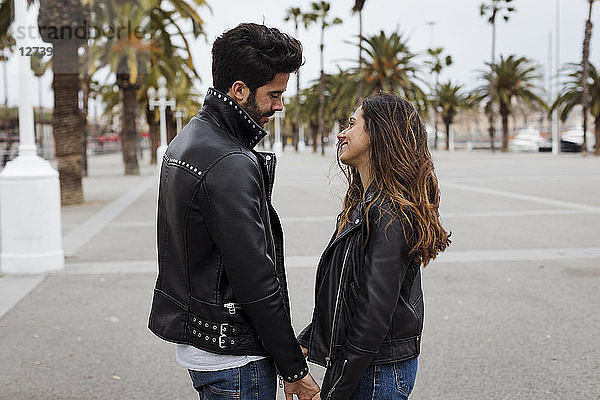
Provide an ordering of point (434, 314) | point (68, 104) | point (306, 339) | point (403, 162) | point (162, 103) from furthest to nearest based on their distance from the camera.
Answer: point (162, 103) → point (68, 104) → point (434, 314) → point (306, 339) → point (403, 162)

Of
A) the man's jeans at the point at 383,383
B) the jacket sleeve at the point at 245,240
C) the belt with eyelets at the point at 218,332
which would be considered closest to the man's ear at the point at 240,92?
the jacket sleeve at the point at 245,240

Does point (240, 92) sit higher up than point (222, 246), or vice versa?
point (240, 92)

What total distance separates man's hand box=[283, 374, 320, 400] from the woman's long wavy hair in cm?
51

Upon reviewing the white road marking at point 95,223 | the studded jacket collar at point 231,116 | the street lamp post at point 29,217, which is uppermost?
the studded jacket collar at point 231,116

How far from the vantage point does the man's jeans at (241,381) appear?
1.99 m

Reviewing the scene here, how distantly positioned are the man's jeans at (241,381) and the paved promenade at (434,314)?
60.6 inches

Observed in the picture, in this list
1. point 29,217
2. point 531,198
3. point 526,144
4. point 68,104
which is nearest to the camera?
point 29,217

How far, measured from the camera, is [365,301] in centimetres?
205

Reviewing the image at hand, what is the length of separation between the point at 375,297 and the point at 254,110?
0.67 metres

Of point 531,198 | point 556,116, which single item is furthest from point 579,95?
point 531,198

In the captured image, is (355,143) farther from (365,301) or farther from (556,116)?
(556,116)

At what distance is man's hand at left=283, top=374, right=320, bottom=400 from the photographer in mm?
2020

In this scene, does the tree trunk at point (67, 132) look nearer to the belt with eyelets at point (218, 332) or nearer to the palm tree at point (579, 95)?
the belt with eyelets at point (218, 332)

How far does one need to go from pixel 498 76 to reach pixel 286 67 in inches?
2039
